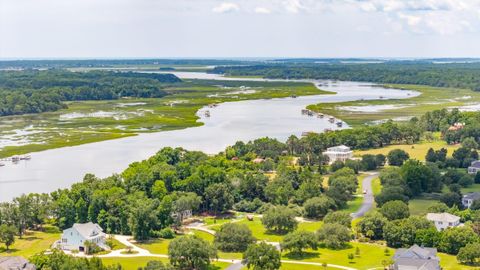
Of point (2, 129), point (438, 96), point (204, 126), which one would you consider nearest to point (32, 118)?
point (2, 129)

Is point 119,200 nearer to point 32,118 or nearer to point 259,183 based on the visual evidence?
point 259,183

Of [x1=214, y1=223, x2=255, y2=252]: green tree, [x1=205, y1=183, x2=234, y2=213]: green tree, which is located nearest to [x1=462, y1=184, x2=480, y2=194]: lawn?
[x1=205, y1=183, x2=234, y2=213]: green tree

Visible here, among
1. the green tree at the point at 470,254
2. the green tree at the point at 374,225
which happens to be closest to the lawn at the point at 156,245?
the green tree at the point at 374,225

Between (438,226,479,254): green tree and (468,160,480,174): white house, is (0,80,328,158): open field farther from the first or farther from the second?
(438,226,479,254): green tree

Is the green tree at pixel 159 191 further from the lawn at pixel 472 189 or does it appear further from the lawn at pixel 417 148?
the lawn at pixel 417 148

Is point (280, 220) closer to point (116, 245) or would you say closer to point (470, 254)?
point (116, 245)

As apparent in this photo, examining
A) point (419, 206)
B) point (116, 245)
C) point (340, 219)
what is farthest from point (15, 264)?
point (419, 206)
